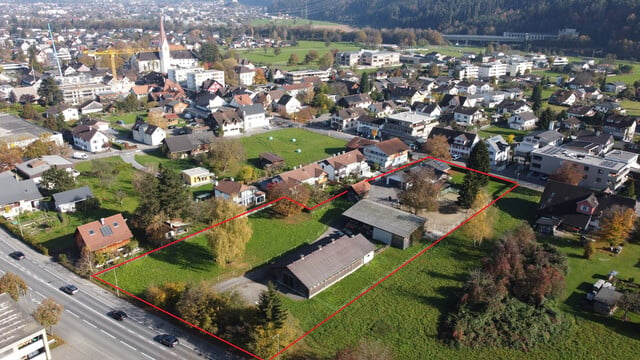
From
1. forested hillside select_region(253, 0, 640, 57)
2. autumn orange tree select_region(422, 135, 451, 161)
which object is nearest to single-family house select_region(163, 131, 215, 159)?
Result: autumn orange tree select_region(422, 135, 451, 161)

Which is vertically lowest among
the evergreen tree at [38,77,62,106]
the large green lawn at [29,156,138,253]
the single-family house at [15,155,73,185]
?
the large green lawn at [29,156,138,253]

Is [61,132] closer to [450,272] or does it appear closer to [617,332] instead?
[450,272]

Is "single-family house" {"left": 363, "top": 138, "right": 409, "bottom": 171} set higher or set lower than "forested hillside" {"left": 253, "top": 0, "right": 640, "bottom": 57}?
lower

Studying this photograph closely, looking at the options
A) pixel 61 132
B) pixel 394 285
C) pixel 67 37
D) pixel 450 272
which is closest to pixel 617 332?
pixel 450 272

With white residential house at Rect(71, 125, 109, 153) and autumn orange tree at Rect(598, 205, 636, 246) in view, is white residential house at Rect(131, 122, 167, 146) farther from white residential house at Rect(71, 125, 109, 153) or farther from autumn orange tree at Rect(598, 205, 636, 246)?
autumn orange tree at Rect(598, 205, 636, 246)

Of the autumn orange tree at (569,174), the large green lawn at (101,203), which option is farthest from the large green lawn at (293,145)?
the autumn orange tree at (569,174)

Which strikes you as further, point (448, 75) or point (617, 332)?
point (448, 75)

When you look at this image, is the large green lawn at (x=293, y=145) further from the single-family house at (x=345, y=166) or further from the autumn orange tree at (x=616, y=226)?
the autumn orange tree at (x=616, y=226)
